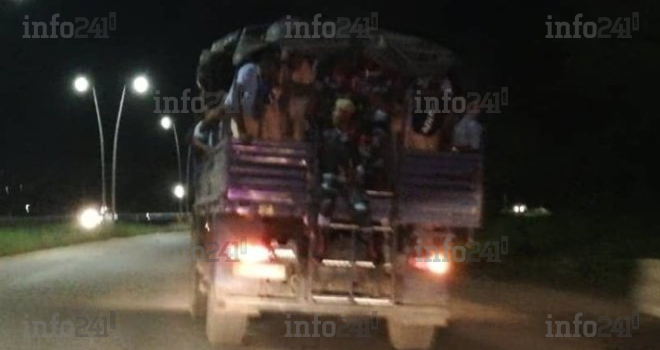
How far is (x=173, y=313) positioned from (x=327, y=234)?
19.2 feet

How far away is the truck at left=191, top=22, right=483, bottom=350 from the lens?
12953 mm

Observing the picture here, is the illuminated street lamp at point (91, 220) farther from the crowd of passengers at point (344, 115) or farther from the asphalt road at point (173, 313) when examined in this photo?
the crowd of passengers at point (344, 115)

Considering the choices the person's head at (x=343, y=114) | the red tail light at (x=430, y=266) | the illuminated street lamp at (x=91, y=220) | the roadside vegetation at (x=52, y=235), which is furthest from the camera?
the illuminated street lamp at (x=91, y=220)

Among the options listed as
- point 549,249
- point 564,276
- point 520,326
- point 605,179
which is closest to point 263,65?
point 520,326

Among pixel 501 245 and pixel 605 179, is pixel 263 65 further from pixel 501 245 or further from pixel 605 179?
pixel 605 179

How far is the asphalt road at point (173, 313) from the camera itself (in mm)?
14734

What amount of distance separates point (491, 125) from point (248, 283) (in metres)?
32.8

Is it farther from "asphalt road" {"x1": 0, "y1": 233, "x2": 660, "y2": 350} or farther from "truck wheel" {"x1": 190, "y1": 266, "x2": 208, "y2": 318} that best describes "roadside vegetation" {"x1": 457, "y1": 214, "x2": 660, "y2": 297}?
"truck wheel" {"x1": 190, "y1": 266, "x2": 208, "y2": 318}

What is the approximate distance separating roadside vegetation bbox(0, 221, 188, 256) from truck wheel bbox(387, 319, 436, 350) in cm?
2575

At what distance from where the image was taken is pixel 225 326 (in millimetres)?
13852

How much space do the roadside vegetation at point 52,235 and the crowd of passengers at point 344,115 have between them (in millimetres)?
26228

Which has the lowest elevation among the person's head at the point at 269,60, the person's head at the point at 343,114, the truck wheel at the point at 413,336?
the truck wheel at the point at 413,336

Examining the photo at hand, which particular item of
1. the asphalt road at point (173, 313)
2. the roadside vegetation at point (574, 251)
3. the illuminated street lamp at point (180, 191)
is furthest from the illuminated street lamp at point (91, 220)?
the asphalt road at point (173, 313)

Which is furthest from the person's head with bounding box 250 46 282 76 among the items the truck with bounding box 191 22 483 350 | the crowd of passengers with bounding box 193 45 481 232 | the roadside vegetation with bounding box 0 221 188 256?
the roadside vegetation with bounding box 0 221 188 256
